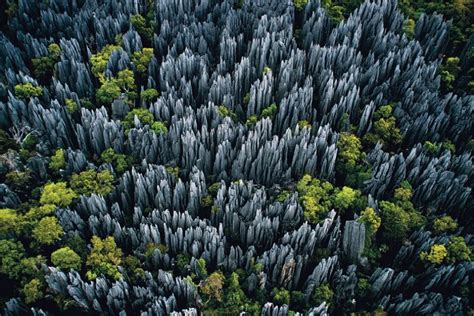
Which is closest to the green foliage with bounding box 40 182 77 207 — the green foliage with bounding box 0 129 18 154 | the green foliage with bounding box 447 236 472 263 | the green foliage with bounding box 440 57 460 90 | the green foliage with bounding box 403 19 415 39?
the green foliage with bounding box 0 129 18 154

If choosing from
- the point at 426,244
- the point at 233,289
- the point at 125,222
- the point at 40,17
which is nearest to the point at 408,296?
the point at 426,244

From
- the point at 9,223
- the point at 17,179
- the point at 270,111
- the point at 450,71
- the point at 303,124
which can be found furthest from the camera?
the point at 450,71

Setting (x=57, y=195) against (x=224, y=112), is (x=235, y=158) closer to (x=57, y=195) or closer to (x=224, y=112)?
(x=224, y=112)

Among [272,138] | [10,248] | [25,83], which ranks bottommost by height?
[10,248]

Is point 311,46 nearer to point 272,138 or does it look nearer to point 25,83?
point 272,138

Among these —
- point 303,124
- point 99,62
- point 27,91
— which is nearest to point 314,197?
point 303,124

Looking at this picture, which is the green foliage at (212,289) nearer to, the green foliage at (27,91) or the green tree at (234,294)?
the green tree at (234,294)

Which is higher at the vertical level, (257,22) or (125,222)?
(257,22)
